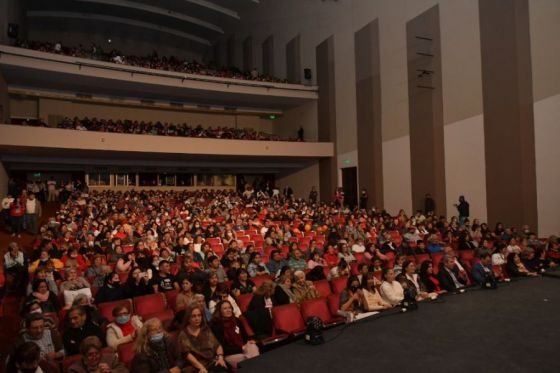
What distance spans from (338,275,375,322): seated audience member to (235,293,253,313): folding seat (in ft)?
4.06

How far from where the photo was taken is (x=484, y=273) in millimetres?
7172

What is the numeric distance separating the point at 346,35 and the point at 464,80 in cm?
649

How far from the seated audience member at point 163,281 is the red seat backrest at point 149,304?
1.58 feet

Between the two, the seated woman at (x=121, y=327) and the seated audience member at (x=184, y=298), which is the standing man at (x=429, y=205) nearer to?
the seated audience member at (x=184, y=298)

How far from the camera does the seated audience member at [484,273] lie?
7.00 metres

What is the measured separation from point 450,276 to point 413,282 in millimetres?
932

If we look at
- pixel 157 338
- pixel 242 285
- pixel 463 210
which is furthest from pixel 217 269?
pixel 463 210

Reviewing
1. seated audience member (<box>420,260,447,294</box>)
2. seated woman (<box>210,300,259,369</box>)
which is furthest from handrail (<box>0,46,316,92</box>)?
seated woman (<box>210,300,259,369</box>)

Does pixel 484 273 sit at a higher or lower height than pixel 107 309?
lower

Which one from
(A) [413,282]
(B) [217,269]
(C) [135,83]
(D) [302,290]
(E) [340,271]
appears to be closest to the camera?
(D) [302,290]

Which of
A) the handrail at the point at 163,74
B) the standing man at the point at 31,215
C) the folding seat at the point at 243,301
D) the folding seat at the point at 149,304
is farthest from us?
the handrail at the point at 163,74

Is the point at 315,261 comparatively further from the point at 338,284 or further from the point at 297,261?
the point at 338,284

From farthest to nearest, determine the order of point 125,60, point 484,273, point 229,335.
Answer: point 125,60 < point 484,273 < point 229,335

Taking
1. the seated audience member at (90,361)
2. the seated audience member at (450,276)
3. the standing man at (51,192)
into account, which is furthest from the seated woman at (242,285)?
the standing man at (51,192)
